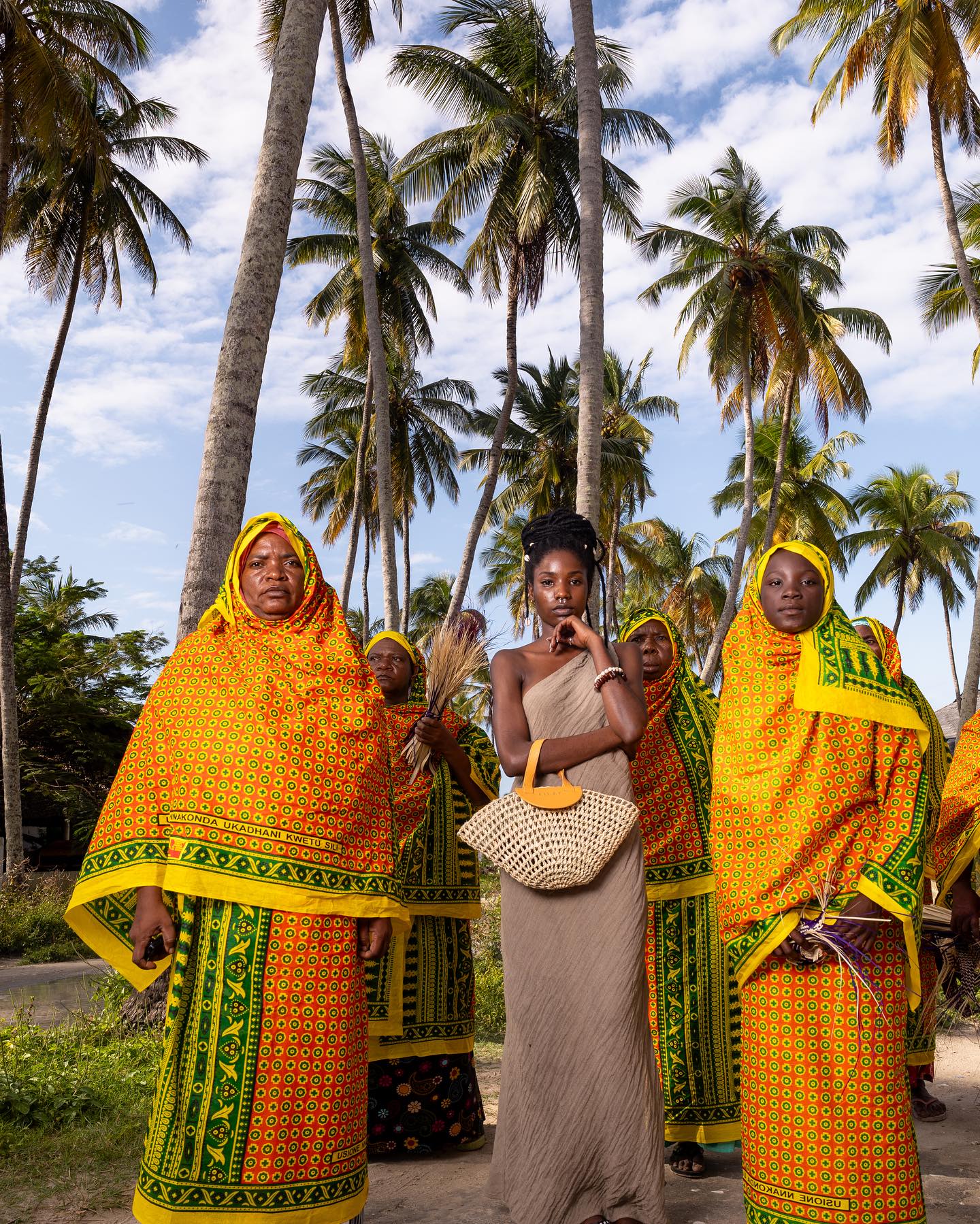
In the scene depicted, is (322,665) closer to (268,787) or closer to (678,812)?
(268,787)

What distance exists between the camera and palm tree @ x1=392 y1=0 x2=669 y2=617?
18797mm

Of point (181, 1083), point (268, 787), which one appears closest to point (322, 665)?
point (268, 787)

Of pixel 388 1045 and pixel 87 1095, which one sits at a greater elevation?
pixel 388 1045

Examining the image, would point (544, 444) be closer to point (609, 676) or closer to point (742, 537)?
point (742, 537)

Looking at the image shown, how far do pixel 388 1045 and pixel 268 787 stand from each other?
1.83 metres

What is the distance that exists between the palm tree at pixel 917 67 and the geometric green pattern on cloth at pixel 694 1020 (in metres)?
14.3

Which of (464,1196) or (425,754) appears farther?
(425,754)

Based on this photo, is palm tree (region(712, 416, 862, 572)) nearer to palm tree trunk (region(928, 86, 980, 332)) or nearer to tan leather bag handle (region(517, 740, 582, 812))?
palm tree trunk (region(928, 86, 980, 332))

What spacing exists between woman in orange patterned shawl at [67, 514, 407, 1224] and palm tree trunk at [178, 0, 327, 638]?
2054 mm

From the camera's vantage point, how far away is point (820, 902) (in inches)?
120

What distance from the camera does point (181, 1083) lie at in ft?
9.46

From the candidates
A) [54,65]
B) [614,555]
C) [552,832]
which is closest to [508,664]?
[552,832]

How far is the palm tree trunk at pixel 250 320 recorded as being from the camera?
17.3ft

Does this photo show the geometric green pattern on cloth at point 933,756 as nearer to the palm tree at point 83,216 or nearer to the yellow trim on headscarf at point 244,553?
the yellow trim on headscarf at point 244,553
